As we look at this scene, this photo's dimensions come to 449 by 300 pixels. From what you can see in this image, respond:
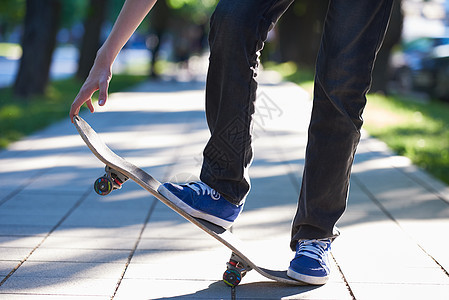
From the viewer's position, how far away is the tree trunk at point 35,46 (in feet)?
39.1

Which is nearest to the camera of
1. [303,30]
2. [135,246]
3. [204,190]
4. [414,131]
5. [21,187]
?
[204,190]

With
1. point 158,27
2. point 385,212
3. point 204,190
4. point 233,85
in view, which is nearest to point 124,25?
point 233,85

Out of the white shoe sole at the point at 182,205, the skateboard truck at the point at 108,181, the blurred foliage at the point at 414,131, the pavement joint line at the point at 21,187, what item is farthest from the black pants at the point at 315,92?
the blurred foliage at the point at 414,131

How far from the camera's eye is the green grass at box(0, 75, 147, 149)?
24.4 feet

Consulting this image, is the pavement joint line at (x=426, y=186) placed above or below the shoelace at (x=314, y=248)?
below

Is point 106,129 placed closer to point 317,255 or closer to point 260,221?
point 260,221

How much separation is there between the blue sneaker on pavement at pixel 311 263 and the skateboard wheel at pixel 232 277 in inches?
8.1

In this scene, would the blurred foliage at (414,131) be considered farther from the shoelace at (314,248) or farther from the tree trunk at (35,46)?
the tree trunk at (35,46)

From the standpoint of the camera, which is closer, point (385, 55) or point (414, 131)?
point (414, 131)

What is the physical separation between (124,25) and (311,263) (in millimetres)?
1177

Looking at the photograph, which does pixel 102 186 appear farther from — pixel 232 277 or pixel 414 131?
pixel 414 131

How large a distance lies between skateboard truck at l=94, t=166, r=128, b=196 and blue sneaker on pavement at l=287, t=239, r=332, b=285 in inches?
30.1

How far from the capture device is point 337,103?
8.23ft

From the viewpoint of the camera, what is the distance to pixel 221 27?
2451 mm
